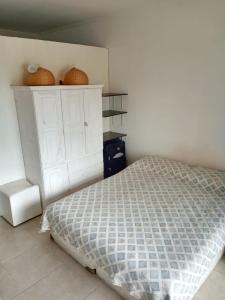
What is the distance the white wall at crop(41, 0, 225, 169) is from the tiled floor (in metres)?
1.47

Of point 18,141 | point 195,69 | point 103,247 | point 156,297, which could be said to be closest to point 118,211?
point 103,247

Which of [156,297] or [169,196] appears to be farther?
[169,196]

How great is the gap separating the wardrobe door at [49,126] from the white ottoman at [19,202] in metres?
0.39

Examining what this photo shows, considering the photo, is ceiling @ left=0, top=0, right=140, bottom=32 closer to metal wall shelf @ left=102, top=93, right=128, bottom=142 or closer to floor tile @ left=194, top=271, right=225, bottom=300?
metal wall shelf @ left=102, top=93, right=128, bottom=142

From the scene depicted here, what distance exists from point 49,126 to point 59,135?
178mm

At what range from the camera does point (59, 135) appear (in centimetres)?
266

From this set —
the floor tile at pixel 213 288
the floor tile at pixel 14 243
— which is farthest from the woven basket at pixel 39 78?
the floor tile at pixel 213 288

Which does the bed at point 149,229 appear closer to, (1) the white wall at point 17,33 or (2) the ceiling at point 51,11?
(2) the ceiling at point 51,11

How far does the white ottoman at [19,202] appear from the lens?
97.7 inches

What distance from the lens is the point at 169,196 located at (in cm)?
222

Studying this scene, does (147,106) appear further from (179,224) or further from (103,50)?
(179,224)

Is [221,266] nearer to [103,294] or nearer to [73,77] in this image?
[103,294]

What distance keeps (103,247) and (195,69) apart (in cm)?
216

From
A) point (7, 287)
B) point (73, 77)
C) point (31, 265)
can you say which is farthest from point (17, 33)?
point (7, 287)
